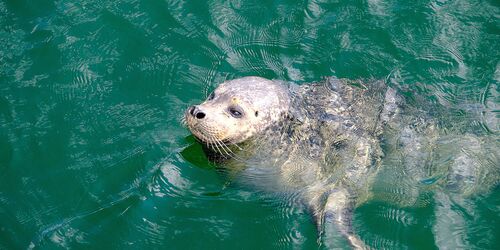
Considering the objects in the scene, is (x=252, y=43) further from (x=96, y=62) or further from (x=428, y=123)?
(x=428, y=123)

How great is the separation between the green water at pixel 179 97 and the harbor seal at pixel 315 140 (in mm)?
203

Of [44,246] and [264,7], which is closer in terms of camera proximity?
[44,246]

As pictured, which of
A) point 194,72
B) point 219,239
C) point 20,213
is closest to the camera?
point 219,239

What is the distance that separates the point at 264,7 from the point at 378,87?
2174 millimetres

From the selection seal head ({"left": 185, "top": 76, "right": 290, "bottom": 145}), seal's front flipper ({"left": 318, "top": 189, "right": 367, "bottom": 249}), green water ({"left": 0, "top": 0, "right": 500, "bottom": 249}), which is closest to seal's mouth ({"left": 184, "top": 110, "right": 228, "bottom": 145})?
seal head ({"left": 185, "top": 76, "right": 290, "bottom": 145})

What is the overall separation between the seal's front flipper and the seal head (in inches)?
36.9

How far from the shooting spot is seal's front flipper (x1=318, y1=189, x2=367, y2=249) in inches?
226

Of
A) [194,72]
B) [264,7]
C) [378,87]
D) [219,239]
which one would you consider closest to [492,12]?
[378,87]

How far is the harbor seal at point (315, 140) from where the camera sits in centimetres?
596

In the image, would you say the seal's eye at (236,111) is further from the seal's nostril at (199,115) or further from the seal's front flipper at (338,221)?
the seal's front flipper at (338,221)

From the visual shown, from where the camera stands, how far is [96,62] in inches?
310

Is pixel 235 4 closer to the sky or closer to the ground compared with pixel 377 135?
closer to the sky

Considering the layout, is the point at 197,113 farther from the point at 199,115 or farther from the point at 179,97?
the point at 179,97

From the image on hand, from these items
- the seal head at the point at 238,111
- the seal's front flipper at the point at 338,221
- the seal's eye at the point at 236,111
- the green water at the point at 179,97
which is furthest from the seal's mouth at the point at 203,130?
the seal's front flipper at the point at 338,221
